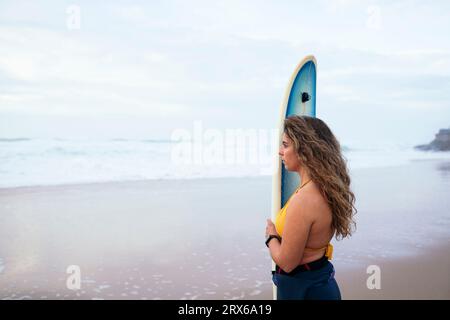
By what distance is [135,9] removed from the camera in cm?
1253

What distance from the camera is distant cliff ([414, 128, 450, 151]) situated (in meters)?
14.6

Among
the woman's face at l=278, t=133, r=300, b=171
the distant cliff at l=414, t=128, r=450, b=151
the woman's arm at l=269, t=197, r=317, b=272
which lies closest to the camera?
the woman's arm at l=269, t=197, r=317, b=272

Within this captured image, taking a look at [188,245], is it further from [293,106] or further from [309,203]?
[309,203]

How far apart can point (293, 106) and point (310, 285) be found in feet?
2.71

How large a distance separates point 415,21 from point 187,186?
4.65 meters

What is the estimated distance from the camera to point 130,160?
39.0 ft

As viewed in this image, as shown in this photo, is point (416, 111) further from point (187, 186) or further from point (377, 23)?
point (377, 23)

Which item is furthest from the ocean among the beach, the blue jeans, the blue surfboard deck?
the blue jeans

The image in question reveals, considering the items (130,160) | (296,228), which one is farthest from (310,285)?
(130,160)

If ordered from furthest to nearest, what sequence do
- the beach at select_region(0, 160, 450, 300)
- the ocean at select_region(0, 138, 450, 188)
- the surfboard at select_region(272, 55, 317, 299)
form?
the ocean at select_region(0, 138, 450, 188)
the beach at select_region(0, 160, 450, 300)
the surfboard at select_region(272, 55, 317, 299)

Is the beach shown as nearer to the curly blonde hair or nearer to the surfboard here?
the surfboard

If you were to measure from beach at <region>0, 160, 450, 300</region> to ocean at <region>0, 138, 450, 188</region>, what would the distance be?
2.44 m

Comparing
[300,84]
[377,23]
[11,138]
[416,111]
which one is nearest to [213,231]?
[377,23]

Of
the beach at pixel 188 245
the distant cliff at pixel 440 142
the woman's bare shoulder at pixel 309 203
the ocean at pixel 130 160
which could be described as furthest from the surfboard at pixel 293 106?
the distant cliff at pixel 440 142
